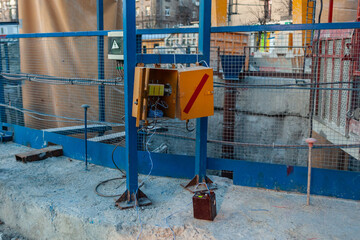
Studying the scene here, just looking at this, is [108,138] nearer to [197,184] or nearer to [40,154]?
[40,154]

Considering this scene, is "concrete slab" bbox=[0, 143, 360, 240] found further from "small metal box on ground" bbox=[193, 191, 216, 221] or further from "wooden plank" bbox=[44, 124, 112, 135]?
"wooden plank" bbox=[44, 124, 112, 135]

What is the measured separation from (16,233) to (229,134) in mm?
6890

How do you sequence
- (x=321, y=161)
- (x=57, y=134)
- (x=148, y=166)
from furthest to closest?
(x=321, y=161)
(x=57, y=134)
(x=148, y=166)

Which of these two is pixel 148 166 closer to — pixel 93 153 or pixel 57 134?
pixel 93 153

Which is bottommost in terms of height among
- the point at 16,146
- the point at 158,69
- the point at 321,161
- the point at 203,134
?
the point at 321,161

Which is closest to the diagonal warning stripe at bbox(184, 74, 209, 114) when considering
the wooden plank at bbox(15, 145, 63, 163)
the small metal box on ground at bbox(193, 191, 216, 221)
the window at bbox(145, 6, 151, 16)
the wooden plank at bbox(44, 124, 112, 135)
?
the small metal box on ground at bbox(193, 191, 216, 221)

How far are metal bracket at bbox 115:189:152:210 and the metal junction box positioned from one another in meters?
1.96

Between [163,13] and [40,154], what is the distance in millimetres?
48410

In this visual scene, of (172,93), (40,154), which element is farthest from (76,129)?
(172,93)

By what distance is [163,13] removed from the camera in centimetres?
5194

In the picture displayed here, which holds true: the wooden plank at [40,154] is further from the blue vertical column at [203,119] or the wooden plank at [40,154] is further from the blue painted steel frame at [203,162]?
the blue vertical column at [203,119]

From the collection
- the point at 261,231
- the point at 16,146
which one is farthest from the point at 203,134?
the point at 16,146

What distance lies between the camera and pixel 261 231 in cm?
388

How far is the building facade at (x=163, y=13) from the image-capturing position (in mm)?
49531
